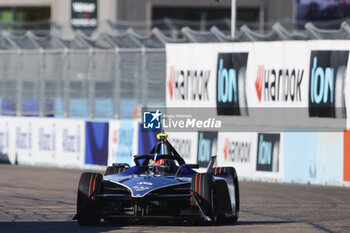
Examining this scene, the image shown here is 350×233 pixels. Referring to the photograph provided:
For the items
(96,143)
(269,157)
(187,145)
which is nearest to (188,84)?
(187,145)

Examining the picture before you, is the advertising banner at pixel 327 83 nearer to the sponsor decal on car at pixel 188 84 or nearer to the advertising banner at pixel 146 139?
the sponsor decal on car at pixel 188 84

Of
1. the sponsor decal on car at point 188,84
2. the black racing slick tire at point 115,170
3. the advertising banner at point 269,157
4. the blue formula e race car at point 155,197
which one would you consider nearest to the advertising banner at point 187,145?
the sponsor decal on car at point 188,84

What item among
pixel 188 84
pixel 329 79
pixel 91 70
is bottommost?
pixel 188 84

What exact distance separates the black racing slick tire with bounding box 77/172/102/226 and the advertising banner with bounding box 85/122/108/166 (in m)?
11.5

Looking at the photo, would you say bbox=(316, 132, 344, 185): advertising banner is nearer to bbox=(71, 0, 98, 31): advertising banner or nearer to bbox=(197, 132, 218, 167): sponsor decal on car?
bbox=(197, 132, 218, 167): sponsor decal on car

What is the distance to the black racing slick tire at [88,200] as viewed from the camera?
41.0 ft

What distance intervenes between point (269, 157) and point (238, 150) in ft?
2.92

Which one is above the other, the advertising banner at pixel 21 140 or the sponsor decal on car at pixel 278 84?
the sponsor decal on car at pixel 278 84

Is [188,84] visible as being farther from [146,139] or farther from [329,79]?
[329,79]

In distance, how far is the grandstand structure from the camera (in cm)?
2402

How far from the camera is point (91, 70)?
25.7 metres

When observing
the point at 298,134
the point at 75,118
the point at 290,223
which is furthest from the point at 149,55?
the point at 290,223

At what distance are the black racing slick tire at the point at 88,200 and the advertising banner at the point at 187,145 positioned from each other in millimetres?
9635

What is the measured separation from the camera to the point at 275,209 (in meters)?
15.4
